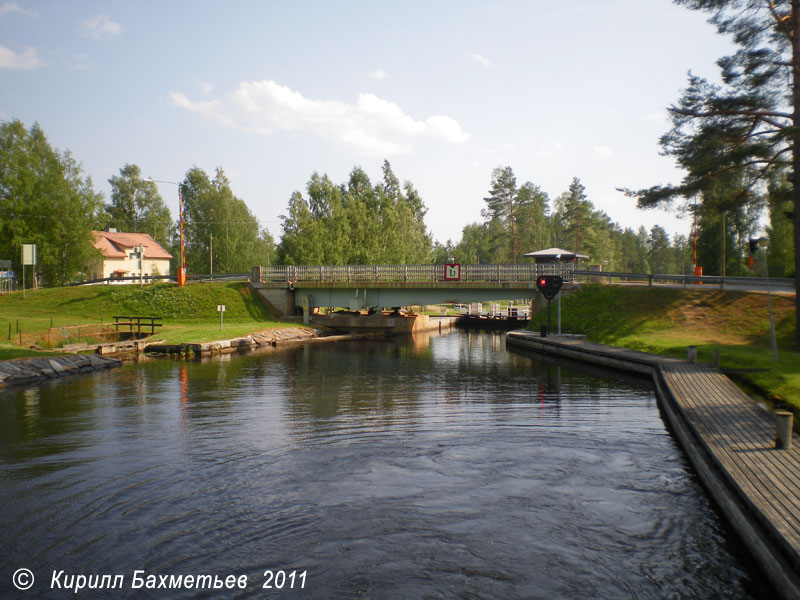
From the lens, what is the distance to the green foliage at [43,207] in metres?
58.0

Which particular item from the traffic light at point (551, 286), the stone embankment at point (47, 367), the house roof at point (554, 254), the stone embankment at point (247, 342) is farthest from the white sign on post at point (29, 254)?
the traffic light at point (551, 286)

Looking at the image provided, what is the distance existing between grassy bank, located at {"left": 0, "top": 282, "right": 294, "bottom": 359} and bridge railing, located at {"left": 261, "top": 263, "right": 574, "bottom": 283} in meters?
3.70

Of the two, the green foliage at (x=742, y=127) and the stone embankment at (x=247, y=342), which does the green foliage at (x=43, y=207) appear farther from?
the green foliage at (x=742, y=127)

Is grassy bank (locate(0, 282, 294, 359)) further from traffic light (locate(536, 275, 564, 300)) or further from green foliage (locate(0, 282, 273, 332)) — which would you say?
traffic light (locate(536, 275, 564, 300))

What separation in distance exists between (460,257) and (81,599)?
93831mm

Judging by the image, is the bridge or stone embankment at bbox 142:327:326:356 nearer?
stone embankment at bbox 142:327:326:356

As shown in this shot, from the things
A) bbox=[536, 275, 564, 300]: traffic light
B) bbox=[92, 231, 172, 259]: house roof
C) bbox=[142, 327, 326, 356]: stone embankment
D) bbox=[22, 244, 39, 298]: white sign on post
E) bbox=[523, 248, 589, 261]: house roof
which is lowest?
bbox=[142, 327, 326, 356]: stone embankment

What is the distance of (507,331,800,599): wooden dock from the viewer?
8.68 m

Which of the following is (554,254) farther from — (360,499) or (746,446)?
(360,499)

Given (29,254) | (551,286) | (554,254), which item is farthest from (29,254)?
(554,254)

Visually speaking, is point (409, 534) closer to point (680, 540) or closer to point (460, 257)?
point (680, 540)

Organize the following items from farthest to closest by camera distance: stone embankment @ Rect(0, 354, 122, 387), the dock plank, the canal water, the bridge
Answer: the bridge → stone embankment @ Rect(0, 354, 122, 387) → the dock plank → the canal water

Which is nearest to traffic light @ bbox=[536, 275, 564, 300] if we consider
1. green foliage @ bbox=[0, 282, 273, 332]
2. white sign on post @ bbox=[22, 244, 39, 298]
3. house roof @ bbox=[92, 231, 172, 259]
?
green foliage @ bbox=[0, 282, 273, 332]

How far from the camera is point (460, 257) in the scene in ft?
330
